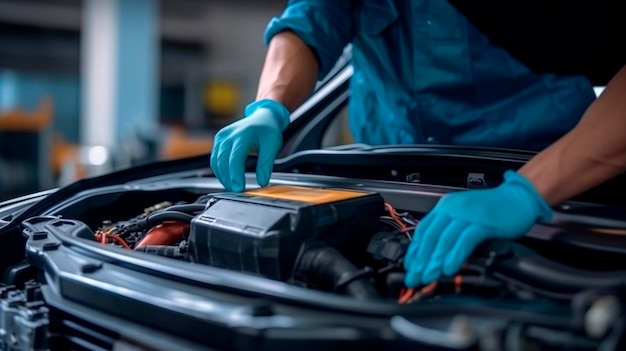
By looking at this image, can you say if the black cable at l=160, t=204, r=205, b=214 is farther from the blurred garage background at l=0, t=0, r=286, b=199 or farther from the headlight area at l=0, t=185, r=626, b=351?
the blurred garage background at l=0, t=0, r=286, b=199

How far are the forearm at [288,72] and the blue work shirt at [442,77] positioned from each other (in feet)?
0.09

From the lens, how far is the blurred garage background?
22.0ft

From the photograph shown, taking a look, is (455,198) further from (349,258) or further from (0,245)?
(0,245)

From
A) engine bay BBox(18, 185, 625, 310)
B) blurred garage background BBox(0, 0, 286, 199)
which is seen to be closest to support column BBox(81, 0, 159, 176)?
blurred garage background BBox(0, 0, 286, 199)

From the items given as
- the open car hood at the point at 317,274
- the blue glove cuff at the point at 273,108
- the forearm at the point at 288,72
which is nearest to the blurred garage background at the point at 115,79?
the forearm at the point at 288,72

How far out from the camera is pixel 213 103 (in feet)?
38.2

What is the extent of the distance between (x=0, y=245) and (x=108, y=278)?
439mm

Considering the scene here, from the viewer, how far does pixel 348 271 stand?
37.5 inches

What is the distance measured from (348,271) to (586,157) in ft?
1.41

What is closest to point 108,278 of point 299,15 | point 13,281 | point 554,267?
point 13,281

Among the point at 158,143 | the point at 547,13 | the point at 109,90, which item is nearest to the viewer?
the point at 547,13

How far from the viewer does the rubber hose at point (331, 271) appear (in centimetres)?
93

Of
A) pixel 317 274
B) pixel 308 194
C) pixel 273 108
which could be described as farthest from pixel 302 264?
pixel 273 108

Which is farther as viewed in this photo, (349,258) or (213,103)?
(213,103)
